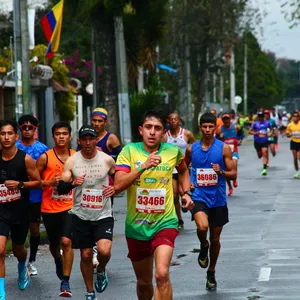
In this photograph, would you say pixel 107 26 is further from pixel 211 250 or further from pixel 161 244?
pixel 161 244

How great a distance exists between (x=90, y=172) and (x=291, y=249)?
451 cm

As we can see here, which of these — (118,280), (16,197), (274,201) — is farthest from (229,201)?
(16,197)

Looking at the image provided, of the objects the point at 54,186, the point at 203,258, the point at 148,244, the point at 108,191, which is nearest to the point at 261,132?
the point at 203,258

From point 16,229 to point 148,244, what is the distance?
223 cm

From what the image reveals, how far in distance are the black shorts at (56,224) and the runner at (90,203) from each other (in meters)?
0.96

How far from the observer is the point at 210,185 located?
1137 centimetres

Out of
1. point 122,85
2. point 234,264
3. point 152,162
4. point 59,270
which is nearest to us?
point 152,162

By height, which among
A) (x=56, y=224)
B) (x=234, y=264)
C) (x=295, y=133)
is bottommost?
(x=234, y=264)

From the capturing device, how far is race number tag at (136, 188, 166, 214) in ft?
28.7

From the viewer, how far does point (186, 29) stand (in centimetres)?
4972

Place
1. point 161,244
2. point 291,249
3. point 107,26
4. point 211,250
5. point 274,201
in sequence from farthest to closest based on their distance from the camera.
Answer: point 107,26 → point 274,201 → point 291,249 → point 211,250 → point 161,244

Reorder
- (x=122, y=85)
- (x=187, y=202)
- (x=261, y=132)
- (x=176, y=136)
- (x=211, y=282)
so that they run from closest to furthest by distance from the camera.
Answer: (x=187, y=202) < (x=211, y=282) < (x=176, y=136) < (x=261, y=132) < (x=122, y=85)

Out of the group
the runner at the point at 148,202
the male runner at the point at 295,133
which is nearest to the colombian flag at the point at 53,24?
the male runner at the point at 295,133

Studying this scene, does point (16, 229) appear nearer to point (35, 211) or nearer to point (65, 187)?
point (65, 187)
